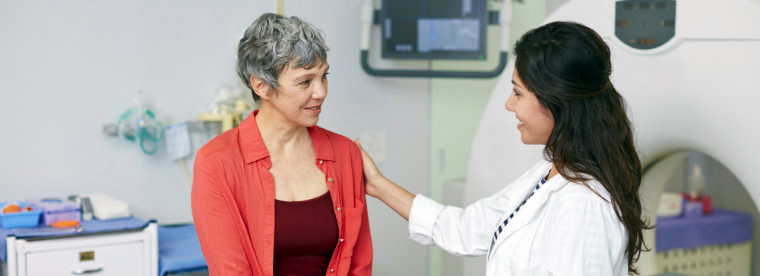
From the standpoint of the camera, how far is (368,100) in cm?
306

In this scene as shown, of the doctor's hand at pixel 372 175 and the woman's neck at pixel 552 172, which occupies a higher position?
the woman's neck at pixel 552 172

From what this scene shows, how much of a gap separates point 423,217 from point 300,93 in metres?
0.49

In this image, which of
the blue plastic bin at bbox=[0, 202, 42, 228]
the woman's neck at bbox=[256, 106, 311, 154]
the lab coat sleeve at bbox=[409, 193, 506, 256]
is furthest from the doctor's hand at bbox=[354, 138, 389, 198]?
the blue plastic bin at bbox=[0, 202, 42, 228]

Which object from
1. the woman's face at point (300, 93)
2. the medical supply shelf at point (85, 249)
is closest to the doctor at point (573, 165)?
the woman's face at point (300, 93)

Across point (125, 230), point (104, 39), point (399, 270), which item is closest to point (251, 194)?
point (125, 230)

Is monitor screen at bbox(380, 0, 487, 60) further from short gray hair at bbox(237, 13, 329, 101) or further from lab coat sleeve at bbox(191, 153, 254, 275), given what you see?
lab coat sleeve at bbox(191, 153, 254, 275)

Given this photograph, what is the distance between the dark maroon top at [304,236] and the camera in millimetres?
1589

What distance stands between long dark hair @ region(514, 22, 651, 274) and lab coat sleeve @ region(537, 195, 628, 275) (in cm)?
4

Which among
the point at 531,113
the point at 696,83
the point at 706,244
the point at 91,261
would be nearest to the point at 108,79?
the point at 91,261

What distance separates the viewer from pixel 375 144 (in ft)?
10.2

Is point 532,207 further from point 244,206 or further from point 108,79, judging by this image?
point 108,79

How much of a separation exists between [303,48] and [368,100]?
152 cm

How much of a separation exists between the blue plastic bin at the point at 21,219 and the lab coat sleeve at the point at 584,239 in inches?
63.2

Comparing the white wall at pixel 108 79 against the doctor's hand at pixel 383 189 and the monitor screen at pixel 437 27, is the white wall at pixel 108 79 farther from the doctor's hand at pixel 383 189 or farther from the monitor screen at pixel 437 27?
the doctor's hand at pixel 383 189
